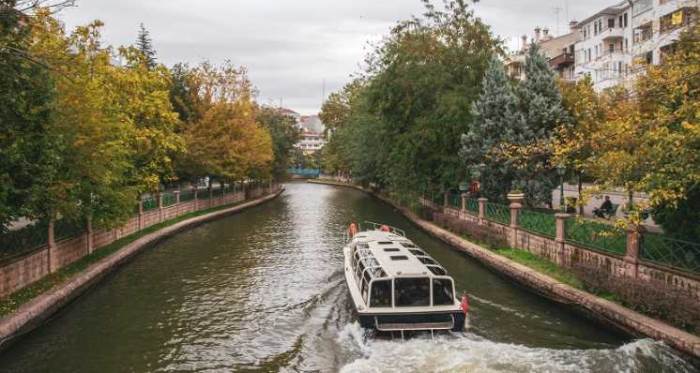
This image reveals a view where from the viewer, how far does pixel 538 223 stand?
23797 mm

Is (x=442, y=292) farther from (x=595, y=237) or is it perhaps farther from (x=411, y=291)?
(x=595, y=237)

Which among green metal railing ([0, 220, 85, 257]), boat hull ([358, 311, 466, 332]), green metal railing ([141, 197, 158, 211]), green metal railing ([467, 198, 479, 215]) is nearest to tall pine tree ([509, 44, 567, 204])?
green metal railing ([467, 198, 479, 215])

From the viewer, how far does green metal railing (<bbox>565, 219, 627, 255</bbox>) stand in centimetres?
1808

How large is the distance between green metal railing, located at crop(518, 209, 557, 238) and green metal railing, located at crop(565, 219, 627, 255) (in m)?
1.00

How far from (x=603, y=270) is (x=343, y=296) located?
865 centimetres

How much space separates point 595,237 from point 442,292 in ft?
24.7

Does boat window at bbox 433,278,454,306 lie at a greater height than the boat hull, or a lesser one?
greater

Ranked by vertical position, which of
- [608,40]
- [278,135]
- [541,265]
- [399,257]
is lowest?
[541,265]

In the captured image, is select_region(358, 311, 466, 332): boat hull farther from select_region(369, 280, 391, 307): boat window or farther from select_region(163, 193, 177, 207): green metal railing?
select_region(163, 193, 177, 207): green metal railing

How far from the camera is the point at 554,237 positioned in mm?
22109

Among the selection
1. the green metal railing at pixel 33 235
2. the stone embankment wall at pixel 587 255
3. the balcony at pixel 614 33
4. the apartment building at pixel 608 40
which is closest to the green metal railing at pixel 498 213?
the stone embankment wall at pixel 587 255

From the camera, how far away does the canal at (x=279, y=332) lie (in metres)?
13.2

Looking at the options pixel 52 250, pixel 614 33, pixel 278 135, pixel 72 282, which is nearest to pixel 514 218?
pixel 72 282

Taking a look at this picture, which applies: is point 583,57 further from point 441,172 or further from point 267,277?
point 267,277
